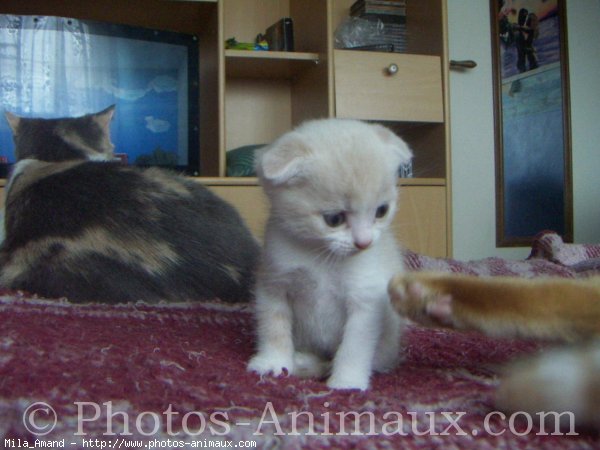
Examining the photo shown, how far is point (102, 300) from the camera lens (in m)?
1.18

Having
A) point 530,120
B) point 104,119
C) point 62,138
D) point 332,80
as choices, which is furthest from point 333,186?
point 530,120

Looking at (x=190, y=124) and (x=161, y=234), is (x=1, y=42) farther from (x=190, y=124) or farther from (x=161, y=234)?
(x=161, y=234)

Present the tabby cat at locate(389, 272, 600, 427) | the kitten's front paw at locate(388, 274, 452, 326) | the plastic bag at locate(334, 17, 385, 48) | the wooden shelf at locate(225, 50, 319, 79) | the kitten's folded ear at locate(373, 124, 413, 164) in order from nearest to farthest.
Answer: the tabby cat at locate(389, 272, 600, 427), the kitten's front paw at locate(388, 274, 452, 326), the kitten's folded ear at locate(373, 124, 413, 164), the wooden shelf at locate(225, 50, 319, 79), the plastic bag at locate(334, 17, 385, 48)

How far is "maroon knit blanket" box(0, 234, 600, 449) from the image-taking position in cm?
50

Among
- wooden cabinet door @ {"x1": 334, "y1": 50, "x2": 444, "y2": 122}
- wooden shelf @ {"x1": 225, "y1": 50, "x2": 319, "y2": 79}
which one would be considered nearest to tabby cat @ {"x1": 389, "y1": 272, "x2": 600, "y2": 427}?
wooden cabinet door @ {"x1": 334, "y1": 50, "x2": 444, "y2": 122}

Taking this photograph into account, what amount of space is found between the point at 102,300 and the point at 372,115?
1.71 meters

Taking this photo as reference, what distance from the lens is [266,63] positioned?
2854mm

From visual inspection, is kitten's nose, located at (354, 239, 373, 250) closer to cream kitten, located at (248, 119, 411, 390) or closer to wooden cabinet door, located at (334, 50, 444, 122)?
cream kitten, located at (248, 119, 411, 390)

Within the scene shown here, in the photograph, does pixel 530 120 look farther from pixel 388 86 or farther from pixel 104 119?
pixel 104 119

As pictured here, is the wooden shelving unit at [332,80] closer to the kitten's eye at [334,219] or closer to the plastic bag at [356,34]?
the plastic bag at [356,34]

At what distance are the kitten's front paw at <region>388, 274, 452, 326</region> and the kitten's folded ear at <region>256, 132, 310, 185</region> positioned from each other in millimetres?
201

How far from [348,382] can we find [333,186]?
0.76 feet

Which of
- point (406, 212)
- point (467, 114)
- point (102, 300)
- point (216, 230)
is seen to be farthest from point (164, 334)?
point (467, 114)

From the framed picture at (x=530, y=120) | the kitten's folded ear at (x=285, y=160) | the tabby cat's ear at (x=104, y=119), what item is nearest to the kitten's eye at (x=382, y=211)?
the kitten's folded ear at (x=285, y=160)
